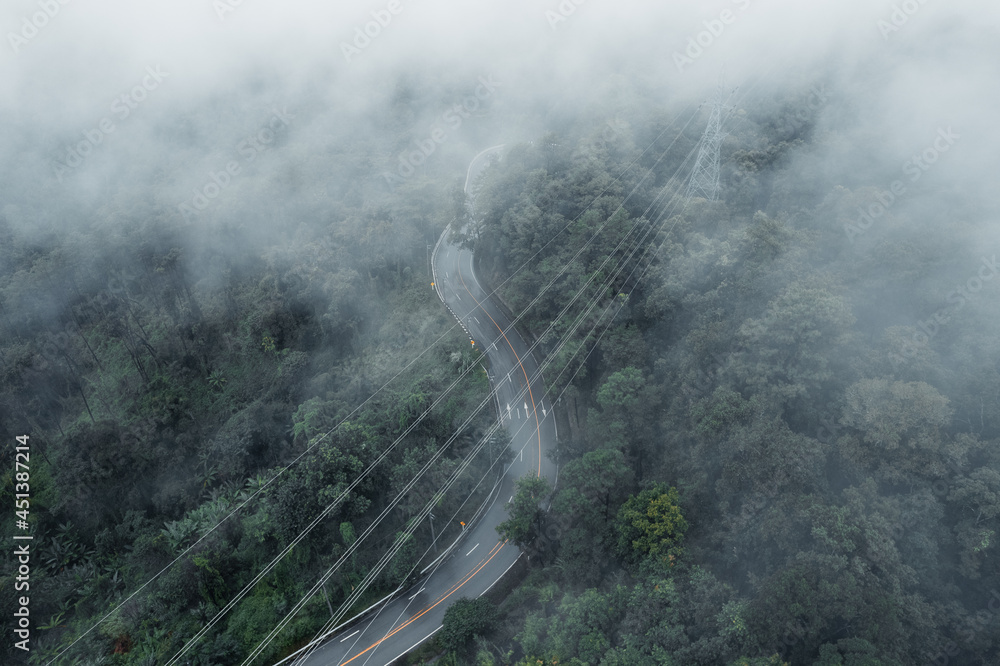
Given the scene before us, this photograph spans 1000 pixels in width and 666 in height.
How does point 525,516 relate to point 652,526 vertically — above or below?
above

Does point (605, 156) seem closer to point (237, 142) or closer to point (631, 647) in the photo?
point (631, 647)

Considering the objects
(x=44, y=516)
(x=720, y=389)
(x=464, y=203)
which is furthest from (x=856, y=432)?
(x=44, y=516)

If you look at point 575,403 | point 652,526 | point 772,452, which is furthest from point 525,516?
point 772,452

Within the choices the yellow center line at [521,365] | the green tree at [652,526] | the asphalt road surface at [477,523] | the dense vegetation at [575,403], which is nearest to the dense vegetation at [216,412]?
the dense vegetation at [575,403]

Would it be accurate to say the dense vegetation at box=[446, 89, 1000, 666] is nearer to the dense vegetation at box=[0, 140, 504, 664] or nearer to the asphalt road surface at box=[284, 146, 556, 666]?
the asphalt road surface at box=[284, 146, 556, 666]

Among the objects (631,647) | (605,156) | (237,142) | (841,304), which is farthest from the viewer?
(237,142)

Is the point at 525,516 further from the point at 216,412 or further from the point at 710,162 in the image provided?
the point at 710,162

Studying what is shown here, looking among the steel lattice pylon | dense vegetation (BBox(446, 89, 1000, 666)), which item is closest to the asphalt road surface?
dense vegetation (BBox(446, 89, 1000, 666))
